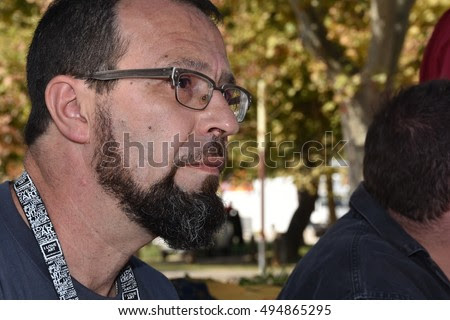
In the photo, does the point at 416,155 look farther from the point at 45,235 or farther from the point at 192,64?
the point at 45,235

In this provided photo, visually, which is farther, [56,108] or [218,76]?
[218,76]

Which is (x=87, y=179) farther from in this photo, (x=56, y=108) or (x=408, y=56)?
(x=408, y=56)

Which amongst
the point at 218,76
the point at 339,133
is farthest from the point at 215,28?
the point at 339,133

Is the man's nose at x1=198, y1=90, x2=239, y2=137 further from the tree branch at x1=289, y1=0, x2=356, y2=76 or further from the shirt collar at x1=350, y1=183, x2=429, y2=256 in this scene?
the tree branch at x1=289, y1=0, x2=356, y2=76

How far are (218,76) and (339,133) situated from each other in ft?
52.8

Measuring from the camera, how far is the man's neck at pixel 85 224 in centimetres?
207

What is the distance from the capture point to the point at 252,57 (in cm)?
1491

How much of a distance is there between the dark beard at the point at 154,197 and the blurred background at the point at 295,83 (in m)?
0.77

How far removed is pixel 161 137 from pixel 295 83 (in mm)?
13658

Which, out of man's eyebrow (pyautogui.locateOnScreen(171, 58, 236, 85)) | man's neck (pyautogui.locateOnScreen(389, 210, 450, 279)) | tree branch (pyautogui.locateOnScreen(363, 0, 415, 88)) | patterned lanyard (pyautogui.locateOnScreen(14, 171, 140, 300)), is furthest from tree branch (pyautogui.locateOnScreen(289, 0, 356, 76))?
patterned lanyard (pyautogui.locateOnScreen(14, 171, 140, 300))

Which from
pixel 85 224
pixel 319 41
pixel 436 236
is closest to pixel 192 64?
pixel 85 224

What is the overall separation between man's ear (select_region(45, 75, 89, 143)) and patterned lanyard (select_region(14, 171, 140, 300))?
0.51 ft

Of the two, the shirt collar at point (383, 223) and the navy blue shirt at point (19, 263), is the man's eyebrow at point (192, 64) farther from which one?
the shirt collar at point (383, 223)

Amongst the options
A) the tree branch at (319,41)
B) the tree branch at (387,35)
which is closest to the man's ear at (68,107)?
the tree branch at (387,35)
